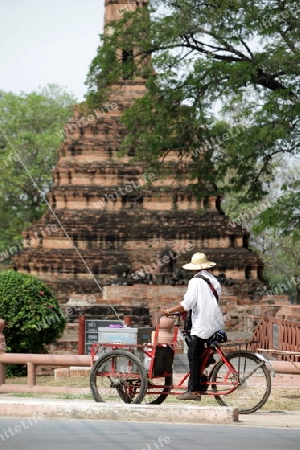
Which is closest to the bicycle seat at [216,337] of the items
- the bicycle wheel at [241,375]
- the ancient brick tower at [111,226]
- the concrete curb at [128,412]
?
the bicycle wheel at [241,375]

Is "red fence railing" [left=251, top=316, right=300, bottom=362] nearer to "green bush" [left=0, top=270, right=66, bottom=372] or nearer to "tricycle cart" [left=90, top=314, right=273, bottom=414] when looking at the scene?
"green bush" [left=0, top=270, right=66, bottom=372]

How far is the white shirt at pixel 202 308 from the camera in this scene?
866cm

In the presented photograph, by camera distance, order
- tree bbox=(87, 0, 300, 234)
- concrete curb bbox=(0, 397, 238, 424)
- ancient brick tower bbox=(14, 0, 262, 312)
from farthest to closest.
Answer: ancient brick tower bbox=(14, 0, 262, 312), tree bbox=(87, 0, 300, 234), concrete curb bbox=(0, 397, 238, 424)

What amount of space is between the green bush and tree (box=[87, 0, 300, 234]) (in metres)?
4.13

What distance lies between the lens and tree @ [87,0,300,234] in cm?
1706

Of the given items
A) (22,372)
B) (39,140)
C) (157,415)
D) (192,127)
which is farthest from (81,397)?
(39,140)

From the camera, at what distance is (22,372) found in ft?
56.3

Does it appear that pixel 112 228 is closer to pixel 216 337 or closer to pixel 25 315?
pixel 25 315

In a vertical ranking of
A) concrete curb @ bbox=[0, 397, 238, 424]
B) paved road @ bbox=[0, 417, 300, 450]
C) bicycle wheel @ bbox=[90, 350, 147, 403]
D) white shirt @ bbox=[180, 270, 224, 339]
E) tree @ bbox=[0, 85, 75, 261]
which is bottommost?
paved road @ bbox=[0, 417, 300, 450]

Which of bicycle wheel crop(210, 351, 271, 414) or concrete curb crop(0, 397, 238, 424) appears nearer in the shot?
concrete curb crop(0, 397, 238, 424)

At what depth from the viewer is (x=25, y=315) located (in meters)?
17.2

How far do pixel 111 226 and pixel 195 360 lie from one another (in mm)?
23303

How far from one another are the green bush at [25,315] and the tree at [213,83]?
4.13 metres

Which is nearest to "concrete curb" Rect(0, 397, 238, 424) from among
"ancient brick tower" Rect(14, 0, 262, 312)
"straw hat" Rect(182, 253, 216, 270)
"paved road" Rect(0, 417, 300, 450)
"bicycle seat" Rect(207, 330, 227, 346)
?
"paved road" Rect(0, 417, 300, 450)
